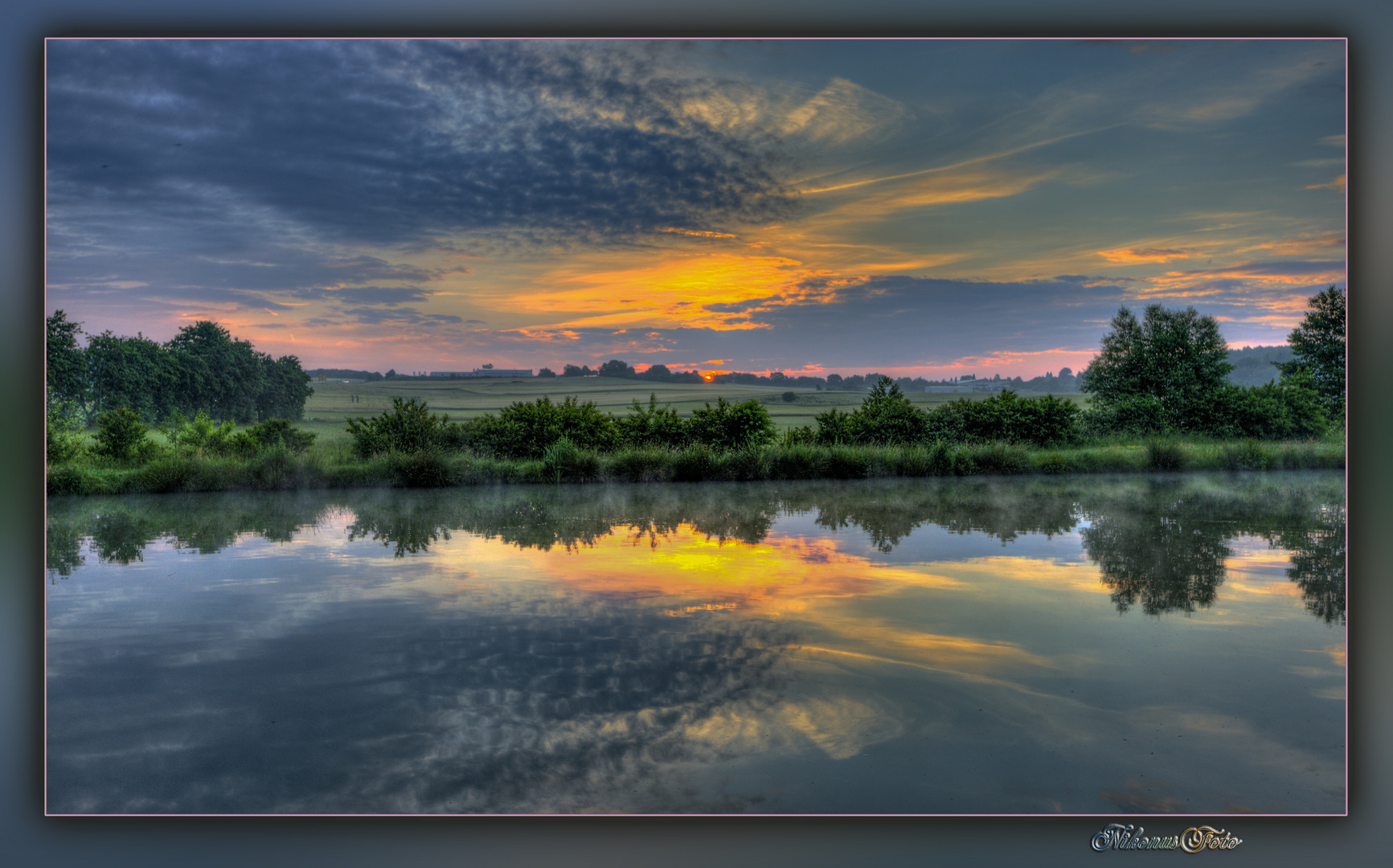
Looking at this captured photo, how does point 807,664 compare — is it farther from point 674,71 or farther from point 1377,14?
point 1377,14

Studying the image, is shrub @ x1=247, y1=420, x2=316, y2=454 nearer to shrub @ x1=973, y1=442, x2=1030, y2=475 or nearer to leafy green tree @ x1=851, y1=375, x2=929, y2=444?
leafy green tree @ x1=851, y1=375, x2=929, y2=444

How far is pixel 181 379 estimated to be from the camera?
8961mm

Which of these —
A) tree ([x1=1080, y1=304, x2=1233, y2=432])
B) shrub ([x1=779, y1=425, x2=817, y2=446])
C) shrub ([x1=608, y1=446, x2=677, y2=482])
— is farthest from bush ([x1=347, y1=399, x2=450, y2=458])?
tree ([x1=1080, y1=304, x2=1233, y2=432])

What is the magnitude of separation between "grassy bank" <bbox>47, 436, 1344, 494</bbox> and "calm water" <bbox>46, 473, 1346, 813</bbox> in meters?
2.82

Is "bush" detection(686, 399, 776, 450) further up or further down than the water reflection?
further up

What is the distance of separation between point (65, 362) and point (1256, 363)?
13862mm

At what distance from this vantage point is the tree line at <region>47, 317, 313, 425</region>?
24.0 feet

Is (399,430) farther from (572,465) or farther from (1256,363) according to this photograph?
(1256,363)

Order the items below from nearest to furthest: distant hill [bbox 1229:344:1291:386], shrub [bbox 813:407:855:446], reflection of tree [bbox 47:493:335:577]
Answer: reflection of tree [bbox 47:493:335:577]
distant hill [bbox 1229:344:1291:386]
shrub [bbox 813:407:855:446]

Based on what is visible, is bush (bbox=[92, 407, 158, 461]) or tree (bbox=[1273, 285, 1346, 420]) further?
bush (bbox=[92, 407, 158, 461])

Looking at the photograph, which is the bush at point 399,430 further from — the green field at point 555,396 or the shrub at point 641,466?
the shrub at point 641,466

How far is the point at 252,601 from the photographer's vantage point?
4.37m

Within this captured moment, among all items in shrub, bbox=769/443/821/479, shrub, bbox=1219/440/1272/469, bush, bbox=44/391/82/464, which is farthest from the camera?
shrub, bbox=769/443/821/479

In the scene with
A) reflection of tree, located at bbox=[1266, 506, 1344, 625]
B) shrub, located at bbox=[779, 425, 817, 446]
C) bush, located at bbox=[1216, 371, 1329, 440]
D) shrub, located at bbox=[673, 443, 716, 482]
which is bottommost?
reflection of tree, located at bbox=[1266, 506, 1344, 625]
